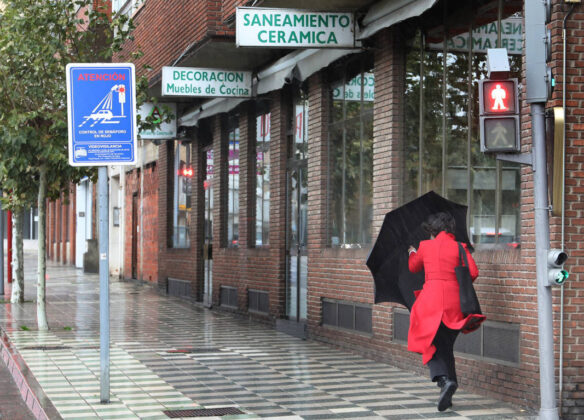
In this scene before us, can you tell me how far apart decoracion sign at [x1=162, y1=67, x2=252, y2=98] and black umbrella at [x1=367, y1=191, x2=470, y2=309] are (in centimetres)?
781

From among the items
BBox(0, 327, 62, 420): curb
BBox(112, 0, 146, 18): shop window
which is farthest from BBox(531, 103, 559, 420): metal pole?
BBox(112, 0, 146, 18): shop window

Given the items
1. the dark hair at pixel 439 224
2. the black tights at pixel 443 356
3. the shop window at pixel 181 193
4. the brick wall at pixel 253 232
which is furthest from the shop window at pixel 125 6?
the black tights at pixel 443 356

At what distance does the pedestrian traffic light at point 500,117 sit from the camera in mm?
7961

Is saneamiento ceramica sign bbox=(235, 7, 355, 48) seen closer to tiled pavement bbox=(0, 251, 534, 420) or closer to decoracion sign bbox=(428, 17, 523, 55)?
decoracion sign bbox=(428, 17, 523, 55)

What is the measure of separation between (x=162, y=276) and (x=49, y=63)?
11470mm

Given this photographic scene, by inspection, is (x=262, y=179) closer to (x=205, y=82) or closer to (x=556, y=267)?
(x=205, y=82)

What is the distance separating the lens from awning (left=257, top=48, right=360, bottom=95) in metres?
14.3

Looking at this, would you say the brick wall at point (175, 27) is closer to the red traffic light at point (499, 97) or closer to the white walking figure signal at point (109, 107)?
the white walking figure signal at point (109, 107)

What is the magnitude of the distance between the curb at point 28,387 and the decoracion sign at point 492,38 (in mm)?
5556

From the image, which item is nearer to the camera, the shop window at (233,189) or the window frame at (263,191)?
the window frame at (263,191)

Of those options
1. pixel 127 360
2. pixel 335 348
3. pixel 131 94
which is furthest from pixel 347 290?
pixel 131 94

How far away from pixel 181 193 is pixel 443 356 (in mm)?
16295

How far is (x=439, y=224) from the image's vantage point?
928 centimetres

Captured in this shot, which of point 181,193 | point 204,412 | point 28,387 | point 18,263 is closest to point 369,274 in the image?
point 204,412
